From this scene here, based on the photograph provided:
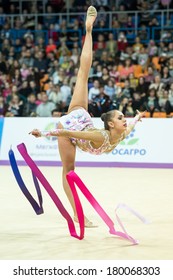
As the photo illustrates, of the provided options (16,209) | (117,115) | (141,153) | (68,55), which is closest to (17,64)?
(68,55)

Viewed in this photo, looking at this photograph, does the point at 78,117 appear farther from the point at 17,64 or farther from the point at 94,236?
the point at 17,64

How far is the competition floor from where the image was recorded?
475 centimetres

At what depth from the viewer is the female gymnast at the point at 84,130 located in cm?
536

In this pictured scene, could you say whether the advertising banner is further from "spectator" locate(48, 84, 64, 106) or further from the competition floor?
"spectator" locate(48, 84, 64, 106)

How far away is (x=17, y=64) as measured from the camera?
50.2 feet

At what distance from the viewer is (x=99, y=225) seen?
594 cm

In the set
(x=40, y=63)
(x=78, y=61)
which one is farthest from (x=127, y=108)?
(x=40, y=63)

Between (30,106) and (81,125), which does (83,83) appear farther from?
(30,106)

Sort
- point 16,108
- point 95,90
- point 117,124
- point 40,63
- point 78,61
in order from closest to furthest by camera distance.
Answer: point 117,124
point 95,90
point 16,108
point 78,61
point 40,63

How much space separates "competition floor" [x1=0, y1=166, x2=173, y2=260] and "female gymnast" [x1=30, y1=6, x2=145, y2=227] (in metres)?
0.47

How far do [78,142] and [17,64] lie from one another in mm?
9908

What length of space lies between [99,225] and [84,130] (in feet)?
3.34

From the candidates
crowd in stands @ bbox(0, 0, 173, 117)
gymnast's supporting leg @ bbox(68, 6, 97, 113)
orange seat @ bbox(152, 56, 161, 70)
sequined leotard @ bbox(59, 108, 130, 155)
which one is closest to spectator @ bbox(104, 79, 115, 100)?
crowd in stands @ bbox(0, 0, 173, 117)

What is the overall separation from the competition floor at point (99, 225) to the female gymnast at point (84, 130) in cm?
47
